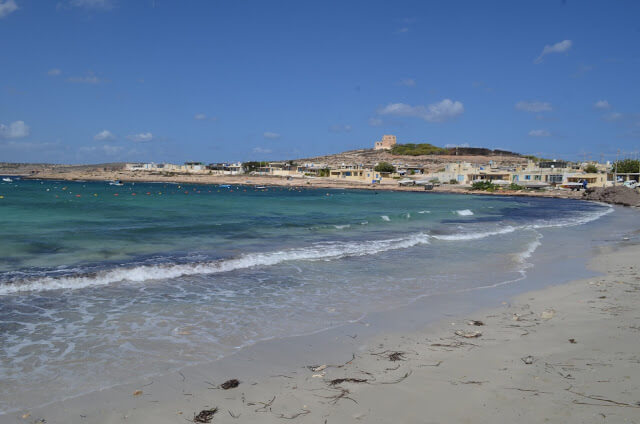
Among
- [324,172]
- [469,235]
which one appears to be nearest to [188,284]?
[469,235]

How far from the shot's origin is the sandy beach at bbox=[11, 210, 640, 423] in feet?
14.8

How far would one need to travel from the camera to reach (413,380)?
531 centimetres

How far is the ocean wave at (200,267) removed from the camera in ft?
33.6

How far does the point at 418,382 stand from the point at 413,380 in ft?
0.26

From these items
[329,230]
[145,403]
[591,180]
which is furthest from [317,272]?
[591,180]

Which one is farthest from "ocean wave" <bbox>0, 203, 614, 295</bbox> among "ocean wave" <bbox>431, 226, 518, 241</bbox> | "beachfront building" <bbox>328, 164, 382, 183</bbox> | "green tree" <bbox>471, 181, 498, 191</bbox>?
"beachfront building" <bbox>328, 164, 382, 183</bbox>

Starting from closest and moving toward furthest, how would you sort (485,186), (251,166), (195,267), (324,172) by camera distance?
1. (195,267)
2. (485,186)
3. (324,172)
4. (251,166)

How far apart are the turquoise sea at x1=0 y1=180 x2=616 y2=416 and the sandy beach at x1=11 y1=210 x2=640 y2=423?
0.61 metres

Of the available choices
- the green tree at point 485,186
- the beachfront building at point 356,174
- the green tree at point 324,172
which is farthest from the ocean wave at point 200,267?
the green tree at point 324,172

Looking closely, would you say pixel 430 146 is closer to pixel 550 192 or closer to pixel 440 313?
pixel 550 192

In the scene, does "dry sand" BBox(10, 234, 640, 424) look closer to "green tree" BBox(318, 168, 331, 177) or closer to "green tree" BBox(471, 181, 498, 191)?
"green tree" BBox(471, 181, 498, 191)

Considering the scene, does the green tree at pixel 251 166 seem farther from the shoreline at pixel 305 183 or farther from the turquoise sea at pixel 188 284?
the turquoise sea at pixel 188 284

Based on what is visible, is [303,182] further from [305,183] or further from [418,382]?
[418,382]

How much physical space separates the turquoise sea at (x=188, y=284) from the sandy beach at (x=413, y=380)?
2.00 feet
